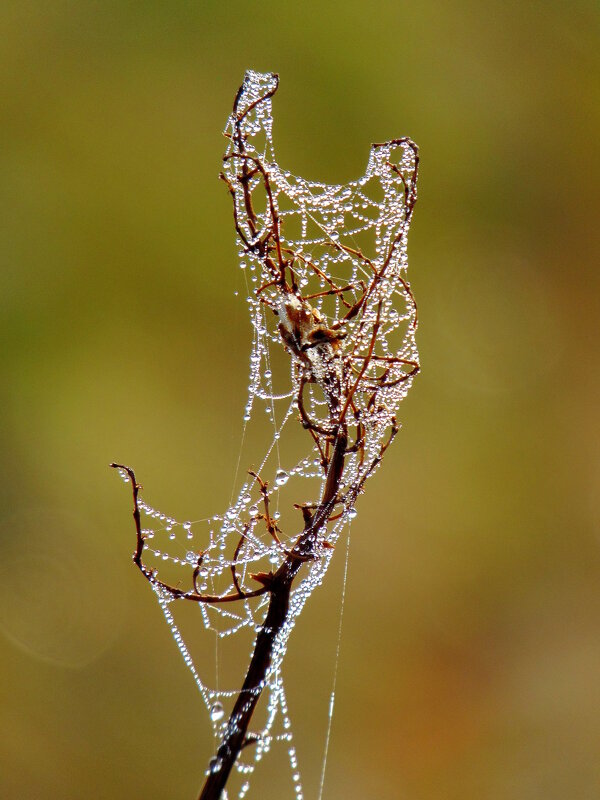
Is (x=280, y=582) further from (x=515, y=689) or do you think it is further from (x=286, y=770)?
(x=515, y=689)

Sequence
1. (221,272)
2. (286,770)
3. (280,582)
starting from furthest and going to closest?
(221,272), (286,770), (280,582)

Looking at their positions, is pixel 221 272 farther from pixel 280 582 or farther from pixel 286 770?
pixel 280 582

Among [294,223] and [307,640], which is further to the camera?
[294,223]

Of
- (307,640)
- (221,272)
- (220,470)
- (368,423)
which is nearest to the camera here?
(368,423)

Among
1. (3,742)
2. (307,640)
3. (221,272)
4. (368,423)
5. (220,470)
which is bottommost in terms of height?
(307,640)

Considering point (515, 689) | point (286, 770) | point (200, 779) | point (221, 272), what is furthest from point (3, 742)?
point (221, 272)

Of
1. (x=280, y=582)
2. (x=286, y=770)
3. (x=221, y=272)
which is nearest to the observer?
(x=280, y=582)

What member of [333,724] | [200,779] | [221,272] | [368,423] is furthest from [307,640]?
[368,423]

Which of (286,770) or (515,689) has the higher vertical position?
(286,770)

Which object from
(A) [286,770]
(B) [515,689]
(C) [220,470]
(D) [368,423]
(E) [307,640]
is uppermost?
(D) [368,423]
